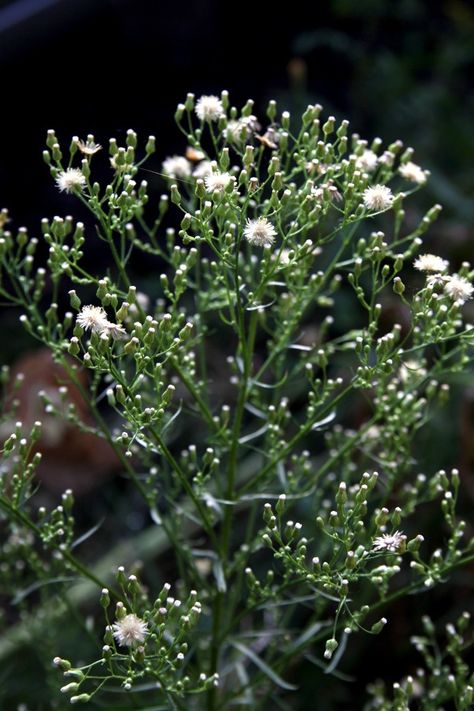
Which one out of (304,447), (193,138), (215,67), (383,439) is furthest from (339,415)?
(215,67)

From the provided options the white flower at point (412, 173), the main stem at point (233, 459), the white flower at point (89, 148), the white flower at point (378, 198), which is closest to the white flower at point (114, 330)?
the main stem at point (233, 459)

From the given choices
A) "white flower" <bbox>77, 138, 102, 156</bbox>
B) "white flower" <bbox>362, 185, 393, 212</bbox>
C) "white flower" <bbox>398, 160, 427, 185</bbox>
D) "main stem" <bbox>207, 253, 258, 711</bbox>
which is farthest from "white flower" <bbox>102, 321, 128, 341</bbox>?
"white flower" <bbox>398, 160, 427, 185</bbox>

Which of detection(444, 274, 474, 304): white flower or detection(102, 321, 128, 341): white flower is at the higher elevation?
detection(102, 321, 128, 341): white flower

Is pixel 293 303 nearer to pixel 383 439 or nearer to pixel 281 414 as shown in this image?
pixel 281 414

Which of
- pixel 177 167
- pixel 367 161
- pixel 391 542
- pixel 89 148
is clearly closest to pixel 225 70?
pixel 177 167

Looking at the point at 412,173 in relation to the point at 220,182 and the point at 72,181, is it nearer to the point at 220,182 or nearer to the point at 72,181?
the point at 220,182

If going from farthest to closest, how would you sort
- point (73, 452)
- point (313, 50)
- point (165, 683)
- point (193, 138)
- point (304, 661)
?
point (313, 50)
point (73, 452)
point (304, 661)
point (193, 138)
point (165, 683)

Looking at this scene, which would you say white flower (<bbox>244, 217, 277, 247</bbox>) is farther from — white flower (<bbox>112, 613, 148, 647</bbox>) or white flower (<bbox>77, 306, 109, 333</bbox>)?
white flower (<bbox>112, 613, 148, 647</bbox>)

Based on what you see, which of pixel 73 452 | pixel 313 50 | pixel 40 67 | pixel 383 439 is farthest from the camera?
pixel 313 50
